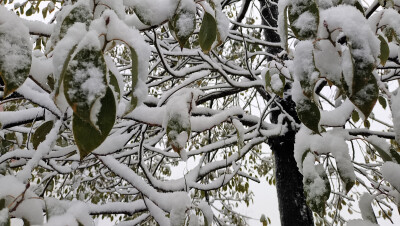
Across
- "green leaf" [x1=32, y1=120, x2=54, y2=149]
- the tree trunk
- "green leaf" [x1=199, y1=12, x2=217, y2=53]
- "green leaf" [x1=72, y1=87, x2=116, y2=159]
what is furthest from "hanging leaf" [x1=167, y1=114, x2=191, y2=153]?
the tree trunk

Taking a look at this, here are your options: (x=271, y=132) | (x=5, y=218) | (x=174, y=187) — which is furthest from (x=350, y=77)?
(x=271, y=132)

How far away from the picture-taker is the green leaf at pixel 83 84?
401mm

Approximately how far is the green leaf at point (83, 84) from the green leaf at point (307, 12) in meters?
0.35

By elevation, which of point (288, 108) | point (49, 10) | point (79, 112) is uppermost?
point (49, 10)

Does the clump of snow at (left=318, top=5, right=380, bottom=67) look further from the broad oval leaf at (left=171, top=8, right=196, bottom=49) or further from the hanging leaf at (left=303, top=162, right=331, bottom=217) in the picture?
the hanging leaf at (left=303, top=162, right=331, bottom=217)

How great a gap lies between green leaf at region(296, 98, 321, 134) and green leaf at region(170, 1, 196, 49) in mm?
282

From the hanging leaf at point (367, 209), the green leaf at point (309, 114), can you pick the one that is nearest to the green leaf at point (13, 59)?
the green leaf at point (309, 114)

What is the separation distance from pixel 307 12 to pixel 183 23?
0.24 m

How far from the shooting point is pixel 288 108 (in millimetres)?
2400

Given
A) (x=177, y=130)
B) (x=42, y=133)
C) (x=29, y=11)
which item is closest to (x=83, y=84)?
(x=177, y=130)

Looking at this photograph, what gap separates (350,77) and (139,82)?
365mm

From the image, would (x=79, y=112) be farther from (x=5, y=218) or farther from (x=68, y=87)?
(x=5, y=218)

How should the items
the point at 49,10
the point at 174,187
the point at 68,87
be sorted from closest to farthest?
the point at 68,87 < the point at 174,187 < the point at 49,10

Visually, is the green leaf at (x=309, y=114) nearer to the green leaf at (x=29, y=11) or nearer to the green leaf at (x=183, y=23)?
the green leaf at (x=183, y=23)
